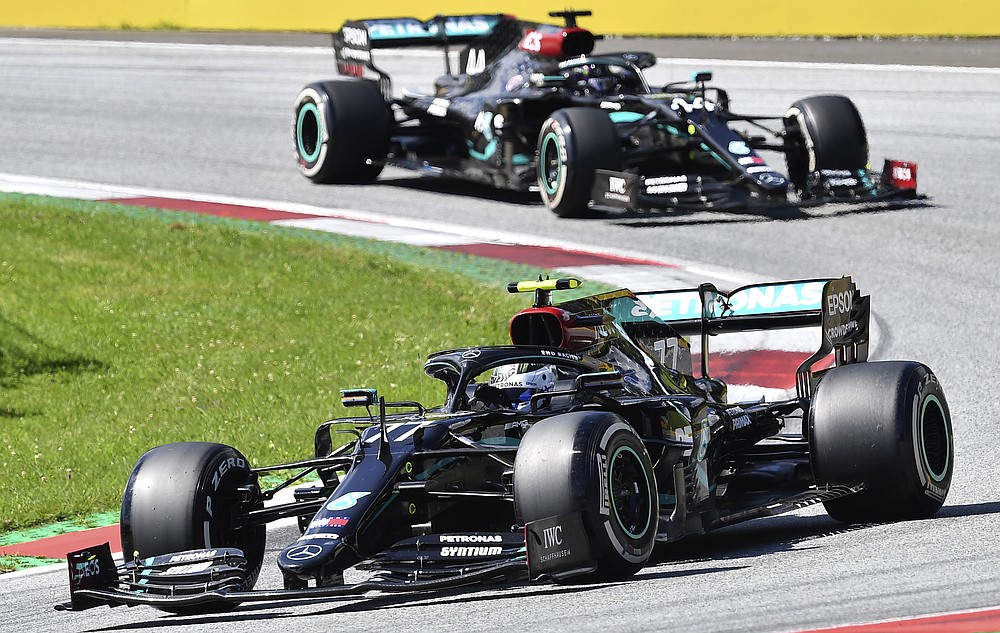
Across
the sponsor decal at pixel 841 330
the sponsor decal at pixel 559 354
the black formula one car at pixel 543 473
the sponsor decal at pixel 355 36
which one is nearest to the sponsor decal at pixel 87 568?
the black formula one car at pixel 543 473

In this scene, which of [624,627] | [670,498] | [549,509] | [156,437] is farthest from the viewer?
[156,437]

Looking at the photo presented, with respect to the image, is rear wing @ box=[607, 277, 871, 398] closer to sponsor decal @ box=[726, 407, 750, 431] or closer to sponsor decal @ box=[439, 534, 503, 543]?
sponsor decal @ box=[726, 407, 750, 431]

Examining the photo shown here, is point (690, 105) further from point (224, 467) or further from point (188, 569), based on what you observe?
point (188, 569)

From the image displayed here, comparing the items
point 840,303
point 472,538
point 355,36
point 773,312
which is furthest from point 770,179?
point 472,538

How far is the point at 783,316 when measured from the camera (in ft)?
32.8

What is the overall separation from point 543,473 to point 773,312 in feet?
10.6

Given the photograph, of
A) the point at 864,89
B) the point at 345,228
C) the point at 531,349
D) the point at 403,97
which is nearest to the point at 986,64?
the point at 864,89

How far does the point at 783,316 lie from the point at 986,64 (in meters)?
15.2

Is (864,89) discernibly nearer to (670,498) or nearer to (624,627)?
(670,498)

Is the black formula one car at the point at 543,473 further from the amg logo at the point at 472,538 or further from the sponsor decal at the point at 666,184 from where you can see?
the sponsor decal at the point at 666,184

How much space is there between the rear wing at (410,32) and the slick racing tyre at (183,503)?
13244 millimetres

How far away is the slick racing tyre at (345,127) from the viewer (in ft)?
67.8

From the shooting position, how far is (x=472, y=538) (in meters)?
7.57

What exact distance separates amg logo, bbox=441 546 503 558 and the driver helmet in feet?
3.54
